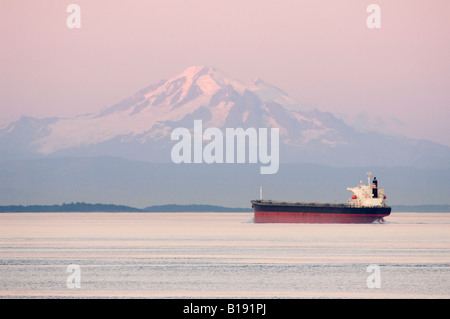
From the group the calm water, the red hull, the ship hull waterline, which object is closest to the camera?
the calm water

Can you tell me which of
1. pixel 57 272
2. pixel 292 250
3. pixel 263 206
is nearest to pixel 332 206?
pixel 263 206

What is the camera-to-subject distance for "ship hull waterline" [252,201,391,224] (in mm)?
120938

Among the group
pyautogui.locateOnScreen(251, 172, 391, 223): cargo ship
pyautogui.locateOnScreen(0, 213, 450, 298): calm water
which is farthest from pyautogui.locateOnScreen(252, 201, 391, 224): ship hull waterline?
pyautogui.locateOnScreen(0, 213, 450, 298): calm water

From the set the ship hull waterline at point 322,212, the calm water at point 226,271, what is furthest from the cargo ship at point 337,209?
the calm water at point 226,271

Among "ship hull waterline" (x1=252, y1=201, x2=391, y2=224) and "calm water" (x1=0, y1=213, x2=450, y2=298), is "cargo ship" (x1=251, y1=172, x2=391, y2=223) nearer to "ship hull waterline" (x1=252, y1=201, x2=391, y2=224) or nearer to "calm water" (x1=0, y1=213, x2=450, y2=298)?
"ship hull waterline" (x1=252, y1=201, x2=391, y2=224)

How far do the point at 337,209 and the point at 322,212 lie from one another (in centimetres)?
262

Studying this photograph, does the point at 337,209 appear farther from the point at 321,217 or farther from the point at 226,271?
the point at 226,271

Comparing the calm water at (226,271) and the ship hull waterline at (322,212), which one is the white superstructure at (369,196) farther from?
the calm water at (226,271)

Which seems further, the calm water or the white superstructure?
the white superstructure

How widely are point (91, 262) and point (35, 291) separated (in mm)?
15829

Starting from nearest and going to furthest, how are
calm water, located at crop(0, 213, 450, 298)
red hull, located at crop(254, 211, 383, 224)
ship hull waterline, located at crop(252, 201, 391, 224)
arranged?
1. calm water, located at crop(0, 213, 450, 298)
2. ship hull waterline, located at crop(252, 201, 391, 224)
3. red hull, located at crop(254, 211, 383, 224)

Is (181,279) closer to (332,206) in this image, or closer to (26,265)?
(26,265)

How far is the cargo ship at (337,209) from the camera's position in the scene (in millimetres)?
121125
